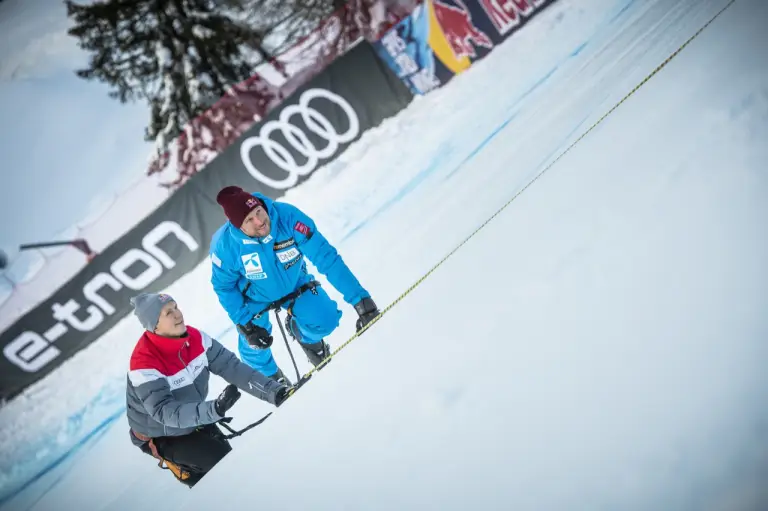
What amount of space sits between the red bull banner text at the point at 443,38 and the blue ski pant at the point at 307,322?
2754 millimetres

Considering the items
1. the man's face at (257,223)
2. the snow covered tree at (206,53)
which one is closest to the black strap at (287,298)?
the man's face at (257,223)

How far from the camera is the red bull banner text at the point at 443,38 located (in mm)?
4582

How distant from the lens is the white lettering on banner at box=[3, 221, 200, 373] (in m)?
4.09

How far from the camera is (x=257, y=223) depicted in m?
2.26

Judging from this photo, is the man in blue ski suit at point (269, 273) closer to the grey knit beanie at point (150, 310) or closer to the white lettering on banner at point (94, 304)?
the grey knit beanie at point (150, 310)

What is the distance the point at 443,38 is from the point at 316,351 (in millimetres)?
3322

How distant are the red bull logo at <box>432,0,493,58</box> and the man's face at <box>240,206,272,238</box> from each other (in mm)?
3250

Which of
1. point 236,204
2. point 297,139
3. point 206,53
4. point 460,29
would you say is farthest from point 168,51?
point 236,204

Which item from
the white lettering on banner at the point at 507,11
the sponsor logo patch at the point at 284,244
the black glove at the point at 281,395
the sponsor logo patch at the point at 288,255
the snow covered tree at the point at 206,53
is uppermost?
the snow covered tree at the point at 206,53

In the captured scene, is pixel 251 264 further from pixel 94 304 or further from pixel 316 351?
pixel 94 304

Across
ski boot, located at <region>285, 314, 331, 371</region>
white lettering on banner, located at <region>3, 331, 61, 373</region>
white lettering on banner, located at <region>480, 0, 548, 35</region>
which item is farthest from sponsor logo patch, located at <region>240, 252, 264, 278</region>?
white lettering on banner, located at <region>480, 0, 548, 35</region>

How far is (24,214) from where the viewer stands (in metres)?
4.02

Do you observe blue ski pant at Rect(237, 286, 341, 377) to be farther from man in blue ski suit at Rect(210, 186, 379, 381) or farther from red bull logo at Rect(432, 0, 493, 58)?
red bull logo at Rect(432, 0, 493, 58)

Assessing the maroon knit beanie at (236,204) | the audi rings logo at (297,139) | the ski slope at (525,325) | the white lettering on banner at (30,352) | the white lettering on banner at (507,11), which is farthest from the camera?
the white lettering on banner at (507,11)
